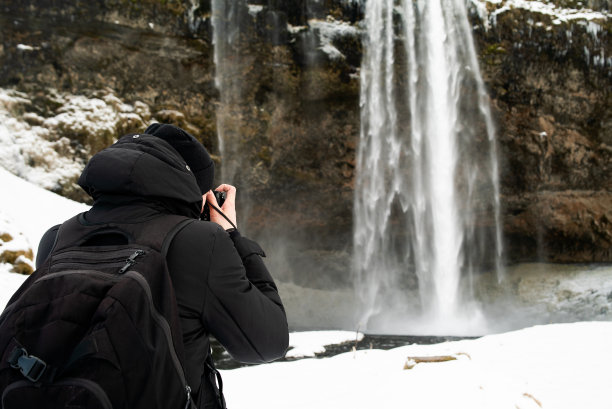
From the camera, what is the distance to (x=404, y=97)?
16.0 metres

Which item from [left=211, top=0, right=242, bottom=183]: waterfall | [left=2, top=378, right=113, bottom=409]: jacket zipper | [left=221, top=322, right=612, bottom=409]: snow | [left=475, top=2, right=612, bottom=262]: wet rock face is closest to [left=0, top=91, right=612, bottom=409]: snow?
[left=221, top=322, right=612, bottom=409]: snow

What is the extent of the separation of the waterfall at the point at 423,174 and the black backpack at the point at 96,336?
564 inches

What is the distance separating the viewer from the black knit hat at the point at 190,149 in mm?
1688

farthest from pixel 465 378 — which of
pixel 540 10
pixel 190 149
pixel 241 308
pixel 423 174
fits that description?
pixel 540 10

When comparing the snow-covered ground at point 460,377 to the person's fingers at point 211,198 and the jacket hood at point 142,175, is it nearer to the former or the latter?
the person's fingers at point 211,198

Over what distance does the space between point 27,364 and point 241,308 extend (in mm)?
544

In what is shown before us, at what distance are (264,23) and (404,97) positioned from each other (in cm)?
504

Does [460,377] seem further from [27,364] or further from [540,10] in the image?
[540,10]

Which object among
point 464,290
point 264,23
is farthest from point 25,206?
point 464,290

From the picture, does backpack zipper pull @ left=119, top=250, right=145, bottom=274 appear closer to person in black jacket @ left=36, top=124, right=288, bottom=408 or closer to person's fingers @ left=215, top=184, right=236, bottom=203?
person in black jacket @ left=36, top=124, right=288, bottom=408

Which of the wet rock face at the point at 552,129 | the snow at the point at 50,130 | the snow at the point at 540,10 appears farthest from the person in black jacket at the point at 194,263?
the snow at the point at 540,10

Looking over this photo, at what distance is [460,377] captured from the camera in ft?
12.1

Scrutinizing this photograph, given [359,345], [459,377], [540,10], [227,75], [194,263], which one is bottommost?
[359,345]

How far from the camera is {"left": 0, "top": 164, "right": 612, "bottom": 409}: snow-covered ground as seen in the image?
3496 mm
